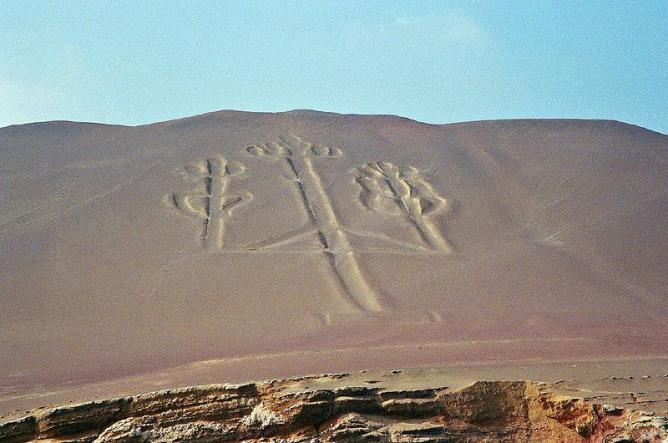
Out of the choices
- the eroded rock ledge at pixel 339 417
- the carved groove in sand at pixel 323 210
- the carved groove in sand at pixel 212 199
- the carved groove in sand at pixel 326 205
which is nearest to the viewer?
the eroded rock ledge at pixel 339 417

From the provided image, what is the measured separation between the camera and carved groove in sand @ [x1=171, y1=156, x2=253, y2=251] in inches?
494

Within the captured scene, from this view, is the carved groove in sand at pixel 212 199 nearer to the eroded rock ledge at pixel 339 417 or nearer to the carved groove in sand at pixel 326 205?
the carved groove in sand at pixel 326 205

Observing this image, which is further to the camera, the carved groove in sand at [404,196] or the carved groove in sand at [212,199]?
the carved groove in sand at [404,196]

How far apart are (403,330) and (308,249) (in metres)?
3.66

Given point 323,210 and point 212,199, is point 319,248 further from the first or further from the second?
point 212,199

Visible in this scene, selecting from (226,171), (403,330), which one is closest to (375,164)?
(226,171)

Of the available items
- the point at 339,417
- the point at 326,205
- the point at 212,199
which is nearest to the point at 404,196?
the point at 326,205

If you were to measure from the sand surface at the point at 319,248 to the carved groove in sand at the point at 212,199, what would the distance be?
0.17 ft

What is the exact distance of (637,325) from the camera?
29.5 feet

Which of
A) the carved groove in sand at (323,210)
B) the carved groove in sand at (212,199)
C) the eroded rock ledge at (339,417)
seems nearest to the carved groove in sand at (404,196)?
the carved groove in sand at (323,210)

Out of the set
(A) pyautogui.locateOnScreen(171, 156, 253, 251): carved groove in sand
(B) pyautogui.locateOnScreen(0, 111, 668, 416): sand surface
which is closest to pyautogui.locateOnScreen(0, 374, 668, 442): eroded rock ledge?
(B) pyautogui.locateOnScreen(0, 111, 668, 416): sand surface

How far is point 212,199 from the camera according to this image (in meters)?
13.8

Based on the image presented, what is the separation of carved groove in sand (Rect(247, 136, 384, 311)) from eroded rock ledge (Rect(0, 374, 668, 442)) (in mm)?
5642

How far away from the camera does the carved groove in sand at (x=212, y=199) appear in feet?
41.2
